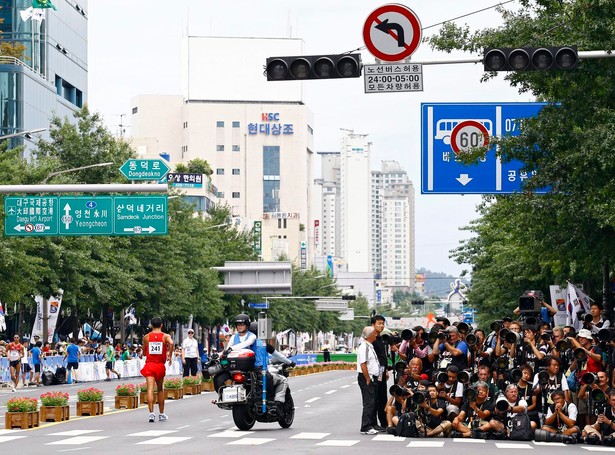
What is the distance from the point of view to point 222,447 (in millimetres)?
18781

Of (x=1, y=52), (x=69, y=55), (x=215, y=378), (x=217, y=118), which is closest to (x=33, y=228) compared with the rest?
(x=215, y=378)

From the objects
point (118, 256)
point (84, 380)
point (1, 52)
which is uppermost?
point (1, 52)

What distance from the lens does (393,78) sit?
61.0 ft

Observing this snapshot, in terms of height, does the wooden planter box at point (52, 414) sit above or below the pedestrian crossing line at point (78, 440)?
below

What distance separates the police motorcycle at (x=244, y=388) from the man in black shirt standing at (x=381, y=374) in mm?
1567

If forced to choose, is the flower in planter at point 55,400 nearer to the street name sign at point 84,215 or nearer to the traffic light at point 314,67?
the traffic light at point 314,67

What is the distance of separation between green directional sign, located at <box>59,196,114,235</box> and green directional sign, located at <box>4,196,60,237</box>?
28 centimetres

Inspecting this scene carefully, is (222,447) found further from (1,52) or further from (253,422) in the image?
(1,52)

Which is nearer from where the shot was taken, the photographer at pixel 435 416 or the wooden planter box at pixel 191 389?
the photographer at pixel 435 416

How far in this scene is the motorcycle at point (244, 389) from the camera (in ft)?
70.8

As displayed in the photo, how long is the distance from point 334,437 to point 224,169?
567ft

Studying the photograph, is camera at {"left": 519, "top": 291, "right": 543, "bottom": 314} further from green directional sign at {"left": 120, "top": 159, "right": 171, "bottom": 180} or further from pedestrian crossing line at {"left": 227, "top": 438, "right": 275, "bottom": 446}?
green directional sign at {"left": 120, "top": 159, "right": 171, "bottom": 180}

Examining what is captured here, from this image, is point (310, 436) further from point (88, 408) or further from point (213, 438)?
point (88, 408)

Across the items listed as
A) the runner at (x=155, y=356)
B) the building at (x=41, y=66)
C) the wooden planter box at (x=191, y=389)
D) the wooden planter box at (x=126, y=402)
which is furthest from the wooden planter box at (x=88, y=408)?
the building at (x=41, y=66)
